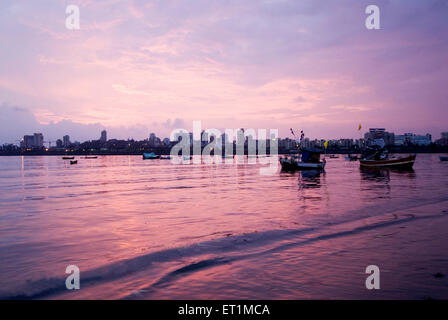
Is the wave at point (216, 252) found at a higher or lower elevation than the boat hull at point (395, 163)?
lower

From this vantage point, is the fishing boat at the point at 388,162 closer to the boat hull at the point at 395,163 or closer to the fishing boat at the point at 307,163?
the boat hull at the point at 395,163

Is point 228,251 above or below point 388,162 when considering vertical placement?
below

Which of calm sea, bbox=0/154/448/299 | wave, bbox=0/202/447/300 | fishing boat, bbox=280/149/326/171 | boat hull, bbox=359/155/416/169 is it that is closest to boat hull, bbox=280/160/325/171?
fishing boat, bbox=280/149/326/171

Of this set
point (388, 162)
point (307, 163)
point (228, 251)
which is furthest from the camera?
point (388, 162)

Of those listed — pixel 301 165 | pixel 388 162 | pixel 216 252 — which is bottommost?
pixel 216 252

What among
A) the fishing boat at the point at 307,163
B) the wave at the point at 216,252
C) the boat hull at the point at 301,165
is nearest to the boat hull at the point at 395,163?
the fishing boat at the point at 307,163

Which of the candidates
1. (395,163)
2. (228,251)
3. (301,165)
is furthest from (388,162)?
(228,251)

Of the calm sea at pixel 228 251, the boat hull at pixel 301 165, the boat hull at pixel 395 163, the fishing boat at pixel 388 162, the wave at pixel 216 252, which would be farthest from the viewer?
the fishing boat at pixel 388 162

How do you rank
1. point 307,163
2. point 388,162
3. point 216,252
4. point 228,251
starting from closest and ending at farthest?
point 216,252 → point 228,251 → point 307,163 → point 388,162

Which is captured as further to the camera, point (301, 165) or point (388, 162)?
point (388, 162)

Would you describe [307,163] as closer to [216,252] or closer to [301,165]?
[301,165]

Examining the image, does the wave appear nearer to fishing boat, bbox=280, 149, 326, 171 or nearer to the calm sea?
the calm sea
